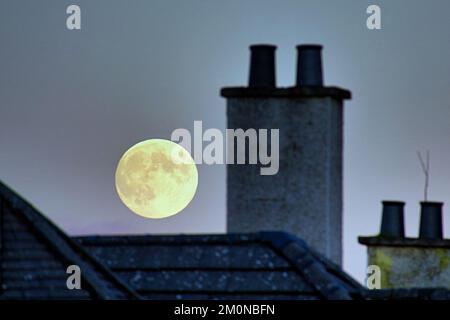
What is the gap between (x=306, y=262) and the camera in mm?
17469

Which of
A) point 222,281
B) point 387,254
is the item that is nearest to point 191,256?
point 222,281

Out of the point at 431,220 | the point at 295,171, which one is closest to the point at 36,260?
the point at 295,171

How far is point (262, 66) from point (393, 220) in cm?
266

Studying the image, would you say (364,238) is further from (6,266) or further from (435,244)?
(6,266)

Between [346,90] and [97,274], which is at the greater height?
[346,90]

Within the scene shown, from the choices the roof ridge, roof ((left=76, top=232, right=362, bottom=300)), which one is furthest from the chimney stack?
the roof ridge

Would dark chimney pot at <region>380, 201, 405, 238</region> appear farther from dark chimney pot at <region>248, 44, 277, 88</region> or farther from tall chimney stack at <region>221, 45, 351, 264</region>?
dark chimney pot at <region>248, 44, 277, 88</region>

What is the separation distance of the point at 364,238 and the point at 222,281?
14.2 feet

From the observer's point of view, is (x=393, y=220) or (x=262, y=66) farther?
(x=393, y=220)

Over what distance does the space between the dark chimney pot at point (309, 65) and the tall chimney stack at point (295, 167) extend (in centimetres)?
2

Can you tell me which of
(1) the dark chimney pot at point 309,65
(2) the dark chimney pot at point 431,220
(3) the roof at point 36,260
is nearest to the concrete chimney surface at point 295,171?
(1) the dark chimney pot at point 309,65

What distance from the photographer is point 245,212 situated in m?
19.0

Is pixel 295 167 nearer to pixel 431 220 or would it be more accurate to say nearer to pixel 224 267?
pixel 224 267
